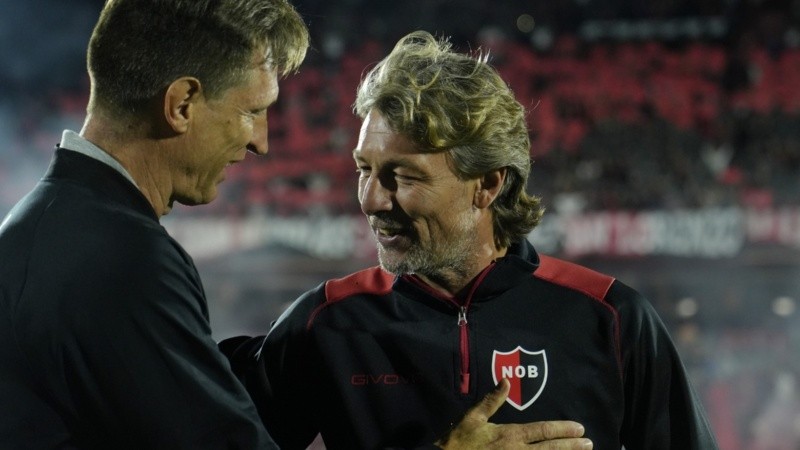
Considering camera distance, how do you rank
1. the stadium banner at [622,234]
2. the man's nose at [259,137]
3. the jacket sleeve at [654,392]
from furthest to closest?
the stadium banner at [622,234] → the jacket sleeve at [654,392] → the man's nose at [259,137]

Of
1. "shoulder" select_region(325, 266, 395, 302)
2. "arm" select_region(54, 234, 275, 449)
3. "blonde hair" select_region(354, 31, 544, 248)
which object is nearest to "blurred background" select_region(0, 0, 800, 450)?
"blonde hair" select_region(354, 31, 544, 248)

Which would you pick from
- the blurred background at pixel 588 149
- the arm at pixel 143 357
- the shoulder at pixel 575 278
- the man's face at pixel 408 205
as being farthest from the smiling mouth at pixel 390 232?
the blurred background at pixel 588 149

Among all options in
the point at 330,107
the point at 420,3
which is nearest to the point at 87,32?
the point at 330,107

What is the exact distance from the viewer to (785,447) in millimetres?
7004

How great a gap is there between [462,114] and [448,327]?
0.39 m

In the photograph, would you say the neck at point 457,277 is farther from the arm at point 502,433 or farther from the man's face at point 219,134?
the man's face at point 219,134

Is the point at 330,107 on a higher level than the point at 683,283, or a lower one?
higher

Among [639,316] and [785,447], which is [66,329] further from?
[785,447]

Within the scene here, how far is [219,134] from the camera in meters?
1.44

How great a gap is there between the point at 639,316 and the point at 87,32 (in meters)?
10.6

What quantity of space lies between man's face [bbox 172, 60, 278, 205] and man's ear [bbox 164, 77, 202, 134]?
1 centimetres

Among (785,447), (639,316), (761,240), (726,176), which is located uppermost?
(639,316)

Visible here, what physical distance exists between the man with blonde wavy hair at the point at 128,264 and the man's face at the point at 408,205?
45 centimetres

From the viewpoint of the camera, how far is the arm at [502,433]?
153 cm
